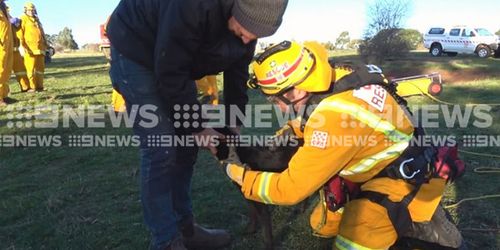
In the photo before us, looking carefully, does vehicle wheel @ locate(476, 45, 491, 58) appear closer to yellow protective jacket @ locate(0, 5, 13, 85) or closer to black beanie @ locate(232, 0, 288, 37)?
yellow protective jacket @ locate(0, 5, 13, 85)

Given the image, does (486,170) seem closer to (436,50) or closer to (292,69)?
(292,69)

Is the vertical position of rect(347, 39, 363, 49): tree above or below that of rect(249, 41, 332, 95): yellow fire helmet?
below

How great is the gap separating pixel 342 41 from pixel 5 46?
122 ft

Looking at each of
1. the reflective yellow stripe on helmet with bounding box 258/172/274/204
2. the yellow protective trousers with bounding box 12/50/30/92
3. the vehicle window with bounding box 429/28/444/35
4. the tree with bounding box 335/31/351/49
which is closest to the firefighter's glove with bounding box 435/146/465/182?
the reflective yellow stripe on helmet with bounding box 258/172/274/204

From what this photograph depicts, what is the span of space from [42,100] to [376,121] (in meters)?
9.85

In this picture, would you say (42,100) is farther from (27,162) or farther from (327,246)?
(327,246)

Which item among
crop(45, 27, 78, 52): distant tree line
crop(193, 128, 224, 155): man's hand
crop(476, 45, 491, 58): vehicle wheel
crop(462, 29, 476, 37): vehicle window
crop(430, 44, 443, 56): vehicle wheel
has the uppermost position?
crop(193, 128, 224, 155): man's hand

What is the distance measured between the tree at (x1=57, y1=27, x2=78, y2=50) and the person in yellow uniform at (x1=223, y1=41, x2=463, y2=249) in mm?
70854

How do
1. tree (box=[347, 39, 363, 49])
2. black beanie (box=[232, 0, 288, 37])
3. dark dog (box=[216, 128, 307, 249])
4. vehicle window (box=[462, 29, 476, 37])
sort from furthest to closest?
1. vehicle window (box=[462, 29, 476, 37])
2. tree (box=[347, 39, 363, 49])
3. dark dog (box=[216, 128, 307, 249])
4. black beanie (box=[232, 0, 288, 37])

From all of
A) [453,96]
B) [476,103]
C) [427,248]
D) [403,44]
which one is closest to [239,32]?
[427,248]

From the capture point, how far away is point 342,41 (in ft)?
145

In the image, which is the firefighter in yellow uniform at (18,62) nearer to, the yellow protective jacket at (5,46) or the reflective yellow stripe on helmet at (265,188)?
the yellow protective jacket at (5,46)

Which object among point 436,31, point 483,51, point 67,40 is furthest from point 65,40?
point 483,51

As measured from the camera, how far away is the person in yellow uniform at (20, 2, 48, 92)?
12.1 meters
